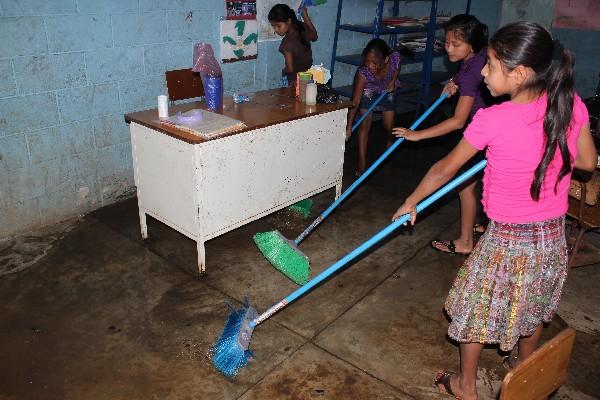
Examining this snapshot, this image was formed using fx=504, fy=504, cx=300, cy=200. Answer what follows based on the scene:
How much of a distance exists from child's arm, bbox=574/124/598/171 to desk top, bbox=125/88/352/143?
193cm

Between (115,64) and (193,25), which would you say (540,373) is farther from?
(193,25)

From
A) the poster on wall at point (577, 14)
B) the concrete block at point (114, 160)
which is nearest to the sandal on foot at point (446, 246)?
the concrete block at point (114, 160)

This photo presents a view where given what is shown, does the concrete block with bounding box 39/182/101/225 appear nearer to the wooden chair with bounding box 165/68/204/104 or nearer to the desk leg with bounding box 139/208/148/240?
the desk leg with bounding box 139/208/148/240

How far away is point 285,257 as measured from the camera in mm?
3186

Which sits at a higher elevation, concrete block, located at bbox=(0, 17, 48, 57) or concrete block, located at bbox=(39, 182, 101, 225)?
concrete block, located at bbox=(0, 17, 48, 57)

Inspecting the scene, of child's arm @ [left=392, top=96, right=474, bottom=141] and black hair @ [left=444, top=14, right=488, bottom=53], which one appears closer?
child's arm @ [left=392, top=96, right=474, bottom=141]

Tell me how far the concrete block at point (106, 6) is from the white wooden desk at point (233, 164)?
2.87 feet

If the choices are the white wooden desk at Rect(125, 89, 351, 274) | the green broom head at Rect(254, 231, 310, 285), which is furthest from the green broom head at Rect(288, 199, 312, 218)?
the green broom head at Rect(254, 231, 310, 285)

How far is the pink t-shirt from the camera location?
1.65m

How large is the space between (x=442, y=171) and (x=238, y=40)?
3.32 metres

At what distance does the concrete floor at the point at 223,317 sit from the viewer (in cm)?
246

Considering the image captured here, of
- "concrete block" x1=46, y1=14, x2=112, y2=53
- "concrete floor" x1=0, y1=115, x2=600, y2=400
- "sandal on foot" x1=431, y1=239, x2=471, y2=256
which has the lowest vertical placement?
"concrete floor" x1=0, y1=115, x2=600, y2=400

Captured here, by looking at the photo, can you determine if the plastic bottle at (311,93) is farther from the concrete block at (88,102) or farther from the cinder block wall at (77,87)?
the concrete block at (88,102)

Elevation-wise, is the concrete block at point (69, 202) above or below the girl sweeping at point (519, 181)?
below
